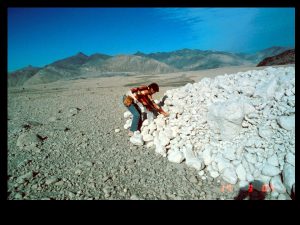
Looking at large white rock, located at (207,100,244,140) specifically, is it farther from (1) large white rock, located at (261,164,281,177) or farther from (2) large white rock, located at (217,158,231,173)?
(1) large white rock, located at (261,164,281,177)

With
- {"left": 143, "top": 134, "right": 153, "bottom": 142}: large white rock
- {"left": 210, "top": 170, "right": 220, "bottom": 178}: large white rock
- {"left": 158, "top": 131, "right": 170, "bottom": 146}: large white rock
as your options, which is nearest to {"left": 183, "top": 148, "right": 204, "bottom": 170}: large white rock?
{"left": 210, "top": 170, "right": 220, "bottom": 178}: large white rock

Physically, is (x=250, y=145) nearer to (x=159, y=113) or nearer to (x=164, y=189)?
(x=164, y=189)

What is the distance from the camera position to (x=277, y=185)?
12.3ft

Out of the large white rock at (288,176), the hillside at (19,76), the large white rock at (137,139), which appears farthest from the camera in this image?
the hillside at (19,76)

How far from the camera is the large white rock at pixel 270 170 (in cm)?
386

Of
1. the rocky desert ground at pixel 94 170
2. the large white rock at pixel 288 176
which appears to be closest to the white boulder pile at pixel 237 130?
the large white rock at pixel 288 176

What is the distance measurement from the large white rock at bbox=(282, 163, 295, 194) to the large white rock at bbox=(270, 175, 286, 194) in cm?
6

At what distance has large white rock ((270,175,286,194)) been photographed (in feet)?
12.2

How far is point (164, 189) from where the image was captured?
13.7 ft

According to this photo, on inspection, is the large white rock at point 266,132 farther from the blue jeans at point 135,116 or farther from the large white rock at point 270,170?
the blue jeans at point 135,116

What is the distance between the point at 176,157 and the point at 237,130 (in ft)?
4.44
